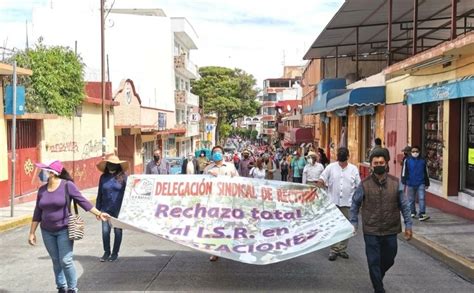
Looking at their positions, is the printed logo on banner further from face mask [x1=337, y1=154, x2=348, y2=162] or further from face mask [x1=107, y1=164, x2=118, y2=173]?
face mask [x1=337, y1=154, x2=348, y2=162]

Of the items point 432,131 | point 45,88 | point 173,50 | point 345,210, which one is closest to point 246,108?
point 173,50

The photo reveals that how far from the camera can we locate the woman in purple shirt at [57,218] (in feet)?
19.4

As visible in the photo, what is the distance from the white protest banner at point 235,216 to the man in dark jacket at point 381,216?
483 mm

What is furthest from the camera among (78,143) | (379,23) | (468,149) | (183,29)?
(183,29)

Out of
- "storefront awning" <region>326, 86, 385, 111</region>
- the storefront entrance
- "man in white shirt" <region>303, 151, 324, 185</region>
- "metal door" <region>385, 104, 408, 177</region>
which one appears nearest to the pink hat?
"man in white shirt" <region>303, 151, 324, 185</region>

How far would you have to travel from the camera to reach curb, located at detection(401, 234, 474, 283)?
757 centimetres

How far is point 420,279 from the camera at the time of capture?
7.29 metres

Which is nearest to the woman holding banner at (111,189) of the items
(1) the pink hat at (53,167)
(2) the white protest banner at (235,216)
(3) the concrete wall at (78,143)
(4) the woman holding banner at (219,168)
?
(2) the white protest banner at (235,216)

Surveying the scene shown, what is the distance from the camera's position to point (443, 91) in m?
12.2

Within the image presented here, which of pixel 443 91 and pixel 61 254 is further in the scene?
pixel 443 91

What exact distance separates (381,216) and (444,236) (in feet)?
13.3

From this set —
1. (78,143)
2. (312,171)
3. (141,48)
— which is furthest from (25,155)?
(141,48)

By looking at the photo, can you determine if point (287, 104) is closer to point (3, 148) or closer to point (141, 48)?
point (141, 48)

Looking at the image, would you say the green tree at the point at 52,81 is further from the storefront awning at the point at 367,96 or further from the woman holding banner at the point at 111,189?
the woman holding banner at the point at 111,189
